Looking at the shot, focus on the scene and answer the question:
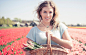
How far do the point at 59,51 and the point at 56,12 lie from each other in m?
0.96

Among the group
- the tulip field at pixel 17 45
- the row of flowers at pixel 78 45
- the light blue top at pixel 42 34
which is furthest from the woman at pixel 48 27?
the row of flowers at pixel 78 45

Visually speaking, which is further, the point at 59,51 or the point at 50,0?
the point at 50,0

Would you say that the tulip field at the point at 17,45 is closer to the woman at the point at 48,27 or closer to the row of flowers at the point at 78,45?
the row of flowers at the point at 78,45

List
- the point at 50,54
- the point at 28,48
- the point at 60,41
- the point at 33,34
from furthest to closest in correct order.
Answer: the point at 33,34 → the point at 60,41 → the point at 28,48 → the point at 50,54

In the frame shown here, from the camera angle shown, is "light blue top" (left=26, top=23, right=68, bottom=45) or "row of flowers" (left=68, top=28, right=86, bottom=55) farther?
"row of flowers" (left=68, top=28, right=86, bottom=55)

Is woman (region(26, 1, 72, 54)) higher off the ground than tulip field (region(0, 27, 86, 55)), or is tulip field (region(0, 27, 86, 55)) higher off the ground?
woman (region(26, 1, 72, 54))

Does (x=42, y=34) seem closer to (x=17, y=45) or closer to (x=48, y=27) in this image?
(x=48, y=27)

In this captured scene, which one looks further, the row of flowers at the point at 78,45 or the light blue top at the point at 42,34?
the row of flowers at the point at 78,45

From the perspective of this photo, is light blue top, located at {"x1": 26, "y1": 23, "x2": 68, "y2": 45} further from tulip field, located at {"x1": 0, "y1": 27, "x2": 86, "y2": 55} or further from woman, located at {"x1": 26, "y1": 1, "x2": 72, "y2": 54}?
tulip field, located at {"x1": 0, "y1": 27, "x2": 86, "y2": 55}

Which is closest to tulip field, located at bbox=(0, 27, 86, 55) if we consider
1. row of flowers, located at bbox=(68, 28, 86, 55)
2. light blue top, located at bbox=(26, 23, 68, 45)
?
row of flowers, located at bbox=(68, 28, 86, 55)

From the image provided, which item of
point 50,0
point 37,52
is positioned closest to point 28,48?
point 37,52

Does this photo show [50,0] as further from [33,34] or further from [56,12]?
[33,34]

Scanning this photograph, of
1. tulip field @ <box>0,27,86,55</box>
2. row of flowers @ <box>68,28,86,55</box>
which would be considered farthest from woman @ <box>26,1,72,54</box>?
row of flowers @ <box>68,28,86,55</box>

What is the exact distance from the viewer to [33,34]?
1.70 m
